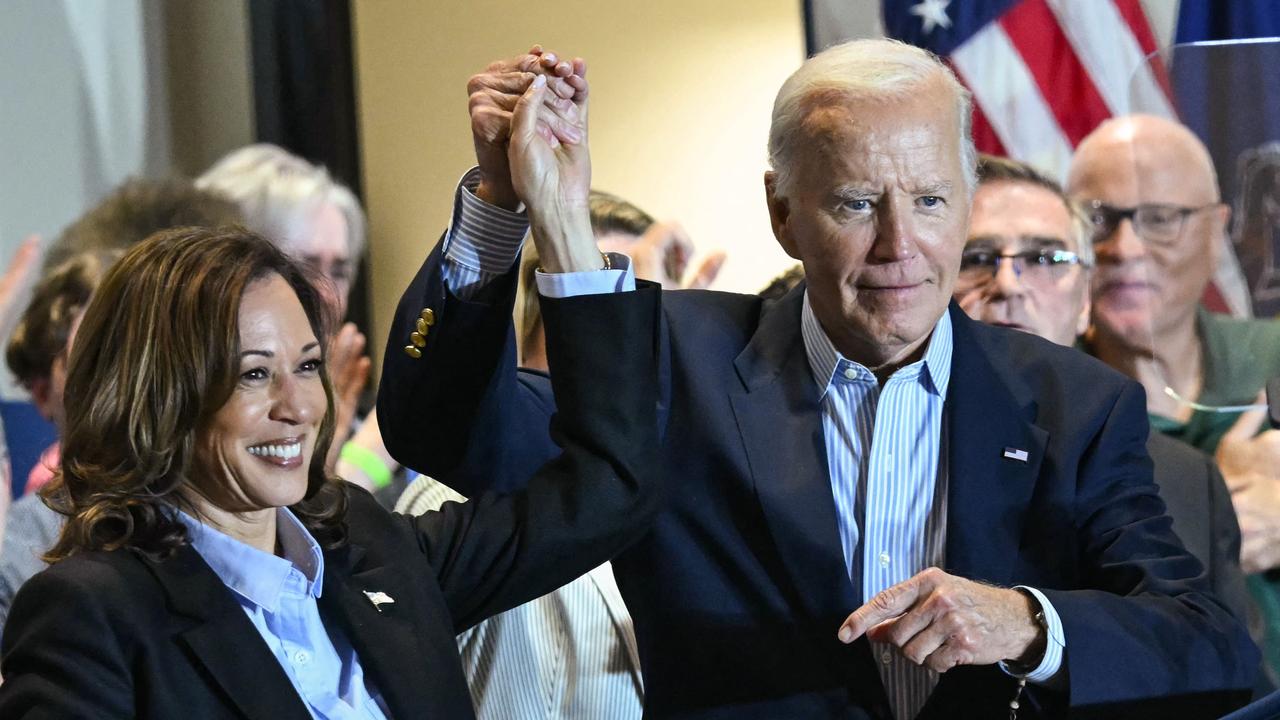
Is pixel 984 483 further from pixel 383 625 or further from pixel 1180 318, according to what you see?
pixel 1180 318

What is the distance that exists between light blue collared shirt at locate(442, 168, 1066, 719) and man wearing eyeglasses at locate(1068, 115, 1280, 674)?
0.72 m

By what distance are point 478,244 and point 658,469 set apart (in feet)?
1.01

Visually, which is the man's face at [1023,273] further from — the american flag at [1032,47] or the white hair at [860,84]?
the white hair at [860,84]

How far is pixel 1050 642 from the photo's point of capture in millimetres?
1600

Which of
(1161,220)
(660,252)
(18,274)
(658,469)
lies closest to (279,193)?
(18,274)

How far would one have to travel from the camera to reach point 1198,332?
2.35 meters

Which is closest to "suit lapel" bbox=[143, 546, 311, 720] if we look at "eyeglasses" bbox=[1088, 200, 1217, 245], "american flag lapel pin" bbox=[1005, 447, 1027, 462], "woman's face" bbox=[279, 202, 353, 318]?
"american flag lapel pin" bbox=[1005, 447, 1027, 462]

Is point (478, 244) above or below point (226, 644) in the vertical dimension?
above

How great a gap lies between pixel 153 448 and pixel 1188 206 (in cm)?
158

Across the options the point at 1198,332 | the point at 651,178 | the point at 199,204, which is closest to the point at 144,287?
the point at 1198,332

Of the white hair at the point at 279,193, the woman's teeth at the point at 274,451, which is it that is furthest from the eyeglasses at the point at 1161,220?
the white hair at the point at 279,193

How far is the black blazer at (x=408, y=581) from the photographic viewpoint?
1409mm

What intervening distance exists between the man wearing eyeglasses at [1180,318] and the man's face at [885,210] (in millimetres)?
750

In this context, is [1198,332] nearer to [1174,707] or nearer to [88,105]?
[1174,707]
